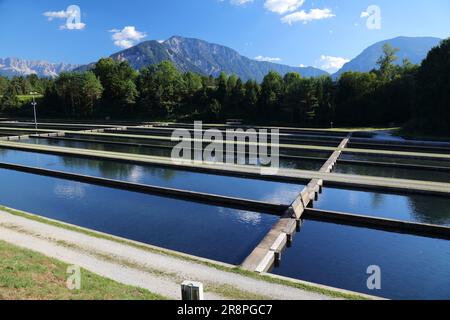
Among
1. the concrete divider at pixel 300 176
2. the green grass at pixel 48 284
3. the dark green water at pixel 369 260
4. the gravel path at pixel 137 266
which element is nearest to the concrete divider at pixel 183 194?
the dark green water at pixel 369 260

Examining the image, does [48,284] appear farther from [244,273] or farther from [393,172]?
[393,172]

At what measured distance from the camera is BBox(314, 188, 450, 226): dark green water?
15.3 meters

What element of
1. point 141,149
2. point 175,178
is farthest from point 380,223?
point 141,149

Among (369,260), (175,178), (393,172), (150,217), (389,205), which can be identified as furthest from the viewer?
(393,172)

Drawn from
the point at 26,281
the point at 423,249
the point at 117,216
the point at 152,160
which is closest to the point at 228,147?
the point at 152,160

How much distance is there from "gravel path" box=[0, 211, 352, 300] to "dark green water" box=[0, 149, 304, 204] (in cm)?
812

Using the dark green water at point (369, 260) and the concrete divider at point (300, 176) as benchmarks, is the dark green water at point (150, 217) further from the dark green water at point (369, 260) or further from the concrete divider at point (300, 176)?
the concrete divider at point (300, 176)

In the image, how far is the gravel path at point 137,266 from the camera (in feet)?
25.7

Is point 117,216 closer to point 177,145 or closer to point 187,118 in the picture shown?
point 177,145

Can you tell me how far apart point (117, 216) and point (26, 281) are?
7.88 meters

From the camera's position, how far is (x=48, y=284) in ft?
23.0

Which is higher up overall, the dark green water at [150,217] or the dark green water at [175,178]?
the dark green water at [175,178]

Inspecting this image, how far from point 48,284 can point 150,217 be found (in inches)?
300

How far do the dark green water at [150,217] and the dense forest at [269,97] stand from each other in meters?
30.7
